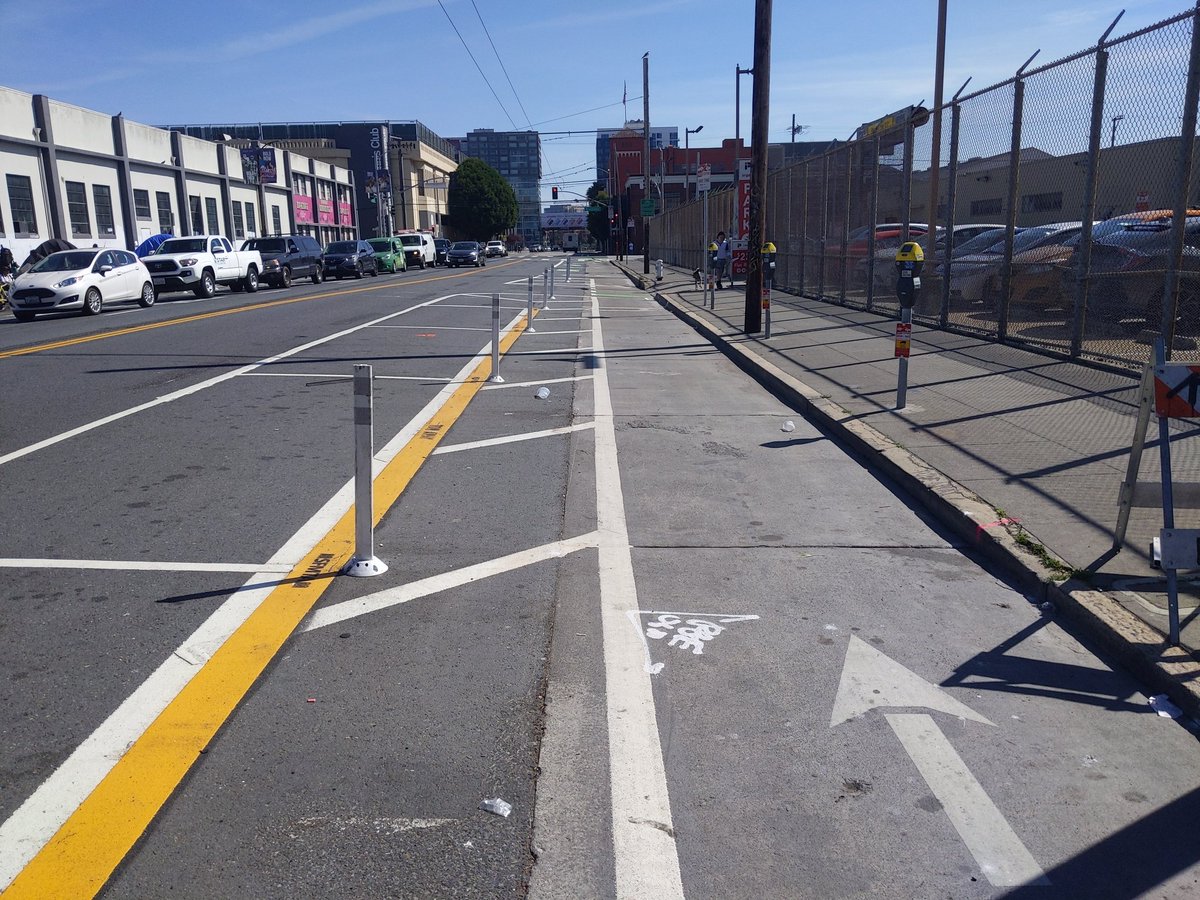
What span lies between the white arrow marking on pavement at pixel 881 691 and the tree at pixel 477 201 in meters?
108

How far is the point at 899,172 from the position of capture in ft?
57.4

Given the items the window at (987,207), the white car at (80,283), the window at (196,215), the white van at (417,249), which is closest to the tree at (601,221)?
the white van at (417,249)

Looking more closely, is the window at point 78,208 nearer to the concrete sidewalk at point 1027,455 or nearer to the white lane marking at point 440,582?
the concrete sidewalk at point 1027,455

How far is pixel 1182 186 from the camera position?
29.6 ft

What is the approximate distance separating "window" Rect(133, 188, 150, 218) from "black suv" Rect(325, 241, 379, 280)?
799cm

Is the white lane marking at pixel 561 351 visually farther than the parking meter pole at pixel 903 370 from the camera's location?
Yes

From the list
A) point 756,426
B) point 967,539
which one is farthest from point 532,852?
point 756,426

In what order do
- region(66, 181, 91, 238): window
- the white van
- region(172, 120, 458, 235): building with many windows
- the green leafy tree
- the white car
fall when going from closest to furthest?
the white car
region(66, 181, 91, 238): window
the white van
region(172, 120, 458, 235): building with many windows
the green leafy tree

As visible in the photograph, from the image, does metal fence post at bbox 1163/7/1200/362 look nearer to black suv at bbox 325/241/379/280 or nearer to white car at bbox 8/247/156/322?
white car at bbox 8/247/156/322

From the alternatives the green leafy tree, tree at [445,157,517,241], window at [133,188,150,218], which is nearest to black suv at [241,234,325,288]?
window at [133,188,150,218]

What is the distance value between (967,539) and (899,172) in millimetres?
13008

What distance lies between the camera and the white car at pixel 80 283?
2270cm

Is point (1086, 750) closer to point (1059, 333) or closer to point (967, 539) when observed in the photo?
point (967, 539)

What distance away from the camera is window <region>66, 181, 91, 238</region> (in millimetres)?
37319
